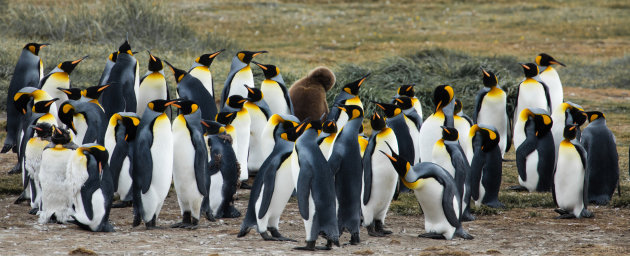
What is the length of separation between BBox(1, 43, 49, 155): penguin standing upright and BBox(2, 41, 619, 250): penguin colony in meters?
0.02

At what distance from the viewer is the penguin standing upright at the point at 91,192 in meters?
5.57

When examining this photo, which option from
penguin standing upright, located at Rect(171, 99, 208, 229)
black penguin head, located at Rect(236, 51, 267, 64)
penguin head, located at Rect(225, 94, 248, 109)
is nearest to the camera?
penguin standing upright, located at Rect(171, 99, 208, 229)

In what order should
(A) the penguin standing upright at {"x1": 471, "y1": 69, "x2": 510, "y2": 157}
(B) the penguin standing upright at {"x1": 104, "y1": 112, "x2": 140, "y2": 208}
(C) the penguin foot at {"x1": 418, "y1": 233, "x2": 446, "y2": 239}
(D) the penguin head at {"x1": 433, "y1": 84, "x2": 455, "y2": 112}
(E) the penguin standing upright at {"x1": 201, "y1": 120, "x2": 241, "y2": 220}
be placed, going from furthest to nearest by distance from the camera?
(A) the penguin standing upright at {"x1": 471, "y1": 69, "x2": 510, "y2": 157}
(D) the penguin head at {"x1": 433, "y1": 84, "x2": 455, "y2": 112}
(E) the penguin standing upright at {"x1": 201, "y1": 120, "x2": 241, "y2": 220}
(B) the penguin standing upright at {"x1": 104, "y1": 112, "x2": 140, "y2": 208}
(C) the penguin foot at {"x1": 418, "y1": 233, "x2": 446, "y2": 239}

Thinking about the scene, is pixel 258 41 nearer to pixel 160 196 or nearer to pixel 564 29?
pixel 564 29

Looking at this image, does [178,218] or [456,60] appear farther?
[456,60]

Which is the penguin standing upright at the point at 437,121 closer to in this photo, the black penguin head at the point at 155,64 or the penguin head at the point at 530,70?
the penguin head at the point at 530,70

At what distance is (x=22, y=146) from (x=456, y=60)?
341 inches

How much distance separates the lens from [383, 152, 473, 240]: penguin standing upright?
18.4 feet

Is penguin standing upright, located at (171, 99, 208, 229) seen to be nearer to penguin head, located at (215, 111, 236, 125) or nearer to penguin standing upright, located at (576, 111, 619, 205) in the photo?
penguin head, located at (215, 111, 236, 125)

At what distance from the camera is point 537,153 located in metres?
7.55

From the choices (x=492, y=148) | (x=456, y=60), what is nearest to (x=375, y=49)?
(x=456, y=60)

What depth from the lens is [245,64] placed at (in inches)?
344

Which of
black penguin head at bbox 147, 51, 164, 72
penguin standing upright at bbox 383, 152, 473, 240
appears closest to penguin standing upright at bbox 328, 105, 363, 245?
penguin standing upright at bbox 383, 152, 473, 240

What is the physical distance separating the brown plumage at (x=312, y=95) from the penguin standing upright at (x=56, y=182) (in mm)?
3430
